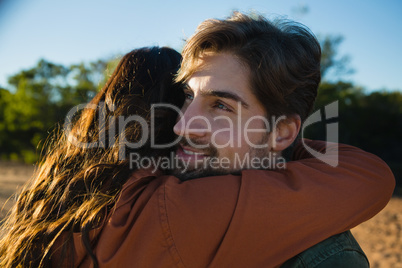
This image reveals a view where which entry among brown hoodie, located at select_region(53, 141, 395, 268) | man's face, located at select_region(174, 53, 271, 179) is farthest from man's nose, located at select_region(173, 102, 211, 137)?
brown hoodie, located at select_region(53, 141, 395, 268)

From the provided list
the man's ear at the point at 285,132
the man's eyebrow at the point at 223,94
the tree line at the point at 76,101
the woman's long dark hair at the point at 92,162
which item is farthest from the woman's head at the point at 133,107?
the tree line at the point at 76,101

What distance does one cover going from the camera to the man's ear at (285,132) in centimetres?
227

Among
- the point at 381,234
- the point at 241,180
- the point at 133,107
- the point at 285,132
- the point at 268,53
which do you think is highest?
the point at 268,53

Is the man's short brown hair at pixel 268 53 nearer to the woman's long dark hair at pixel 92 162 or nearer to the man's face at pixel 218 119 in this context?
the man's face at pixel 218 119

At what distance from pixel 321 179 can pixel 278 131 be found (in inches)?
28.5

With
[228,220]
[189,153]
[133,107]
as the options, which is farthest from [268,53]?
[228,220]

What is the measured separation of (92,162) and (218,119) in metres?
0.78

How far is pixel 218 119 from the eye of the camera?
205cm

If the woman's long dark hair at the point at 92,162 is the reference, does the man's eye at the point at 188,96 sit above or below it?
above

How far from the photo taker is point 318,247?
1514 millimetres

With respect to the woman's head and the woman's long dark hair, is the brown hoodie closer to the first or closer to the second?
the woman's long dark hair

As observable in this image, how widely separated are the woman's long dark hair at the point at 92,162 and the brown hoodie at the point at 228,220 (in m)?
0.15

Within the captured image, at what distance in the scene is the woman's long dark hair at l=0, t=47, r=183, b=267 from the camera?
1624 mm

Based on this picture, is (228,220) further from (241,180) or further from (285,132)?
(285,132)
